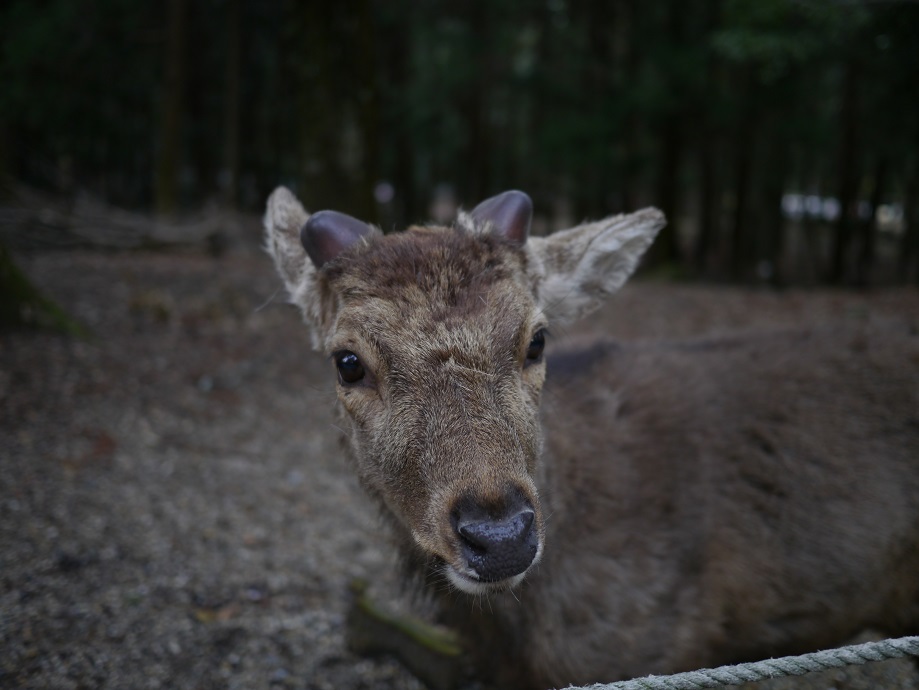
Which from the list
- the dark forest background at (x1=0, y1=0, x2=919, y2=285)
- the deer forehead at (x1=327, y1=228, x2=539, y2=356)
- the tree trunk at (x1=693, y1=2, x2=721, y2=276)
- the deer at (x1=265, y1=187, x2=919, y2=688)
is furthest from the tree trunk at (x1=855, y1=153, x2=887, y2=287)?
the deer forehead at (x1=327, y1=228, x2=539, y2=356)

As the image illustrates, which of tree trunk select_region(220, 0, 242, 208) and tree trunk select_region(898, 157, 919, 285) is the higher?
tree trunk select_region(220, 0, 242, 208)

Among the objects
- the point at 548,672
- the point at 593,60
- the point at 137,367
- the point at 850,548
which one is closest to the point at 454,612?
the point at 548,672

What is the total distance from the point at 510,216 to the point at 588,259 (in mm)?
555

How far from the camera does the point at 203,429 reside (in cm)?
643

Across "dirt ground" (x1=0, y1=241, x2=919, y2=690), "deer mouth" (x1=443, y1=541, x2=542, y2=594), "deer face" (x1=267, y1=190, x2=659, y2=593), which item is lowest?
"dirt ground" (x1=0, y1=241, x2=919, y2=690)

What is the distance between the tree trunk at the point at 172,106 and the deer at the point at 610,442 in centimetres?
1255

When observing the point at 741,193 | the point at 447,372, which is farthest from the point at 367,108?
the point at 741,193

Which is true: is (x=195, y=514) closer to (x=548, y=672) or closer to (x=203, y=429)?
(x=203, y=429)

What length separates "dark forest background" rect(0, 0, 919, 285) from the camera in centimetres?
1080

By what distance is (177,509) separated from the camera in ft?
17.1

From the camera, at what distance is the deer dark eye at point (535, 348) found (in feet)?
10.0

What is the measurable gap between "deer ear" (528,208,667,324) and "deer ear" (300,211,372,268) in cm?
94

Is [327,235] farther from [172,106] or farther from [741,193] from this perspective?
[741,193]

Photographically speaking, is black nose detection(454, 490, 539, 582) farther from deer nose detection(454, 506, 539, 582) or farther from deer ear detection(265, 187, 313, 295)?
deer ear detection(265, 187, 313, 295)
